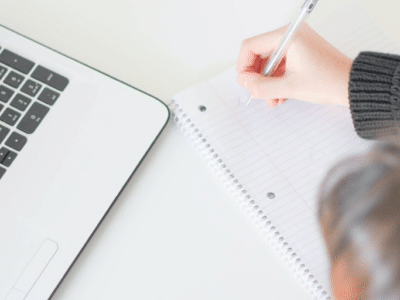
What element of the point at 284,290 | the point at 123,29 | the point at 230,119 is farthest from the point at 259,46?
the point at 284,290

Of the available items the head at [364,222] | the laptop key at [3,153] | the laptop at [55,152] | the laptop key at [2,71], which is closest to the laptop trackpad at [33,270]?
the laptop at [55,152]

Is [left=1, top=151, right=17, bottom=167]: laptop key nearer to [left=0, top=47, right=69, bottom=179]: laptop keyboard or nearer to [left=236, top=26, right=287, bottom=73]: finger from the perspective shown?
[left=0, top=47, right=69, bottom=179]: laptop keyboard

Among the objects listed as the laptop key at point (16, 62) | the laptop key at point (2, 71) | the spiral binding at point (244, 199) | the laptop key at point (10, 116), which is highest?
the spiral binding at point (244, 199)

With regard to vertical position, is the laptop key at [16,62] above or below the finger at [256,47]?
below

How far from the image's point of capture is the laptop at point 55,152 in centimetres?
46

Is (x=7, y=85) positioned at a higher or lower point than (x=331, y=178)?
lower

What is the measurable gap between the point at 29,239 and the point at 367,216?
0.41 meters

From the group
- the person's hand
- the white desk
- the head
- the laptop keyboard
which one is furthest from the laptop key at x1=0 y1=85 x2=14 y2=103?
the head

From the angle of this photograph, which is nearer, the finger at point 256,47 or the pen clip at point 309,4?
the pen clip at point 309,4

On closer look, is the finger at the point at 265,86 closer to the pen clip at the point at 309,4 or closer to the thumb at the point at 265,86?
the thumb at the point at 265,86

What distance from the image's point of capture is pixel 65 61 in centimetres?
53

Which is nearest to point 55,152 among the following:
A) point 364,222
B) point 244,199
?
point 244,199

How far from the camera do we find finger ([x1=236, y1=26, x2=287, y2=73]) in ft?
1.76

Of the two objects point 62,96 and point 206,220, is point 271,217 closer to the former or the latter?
point 206,220
